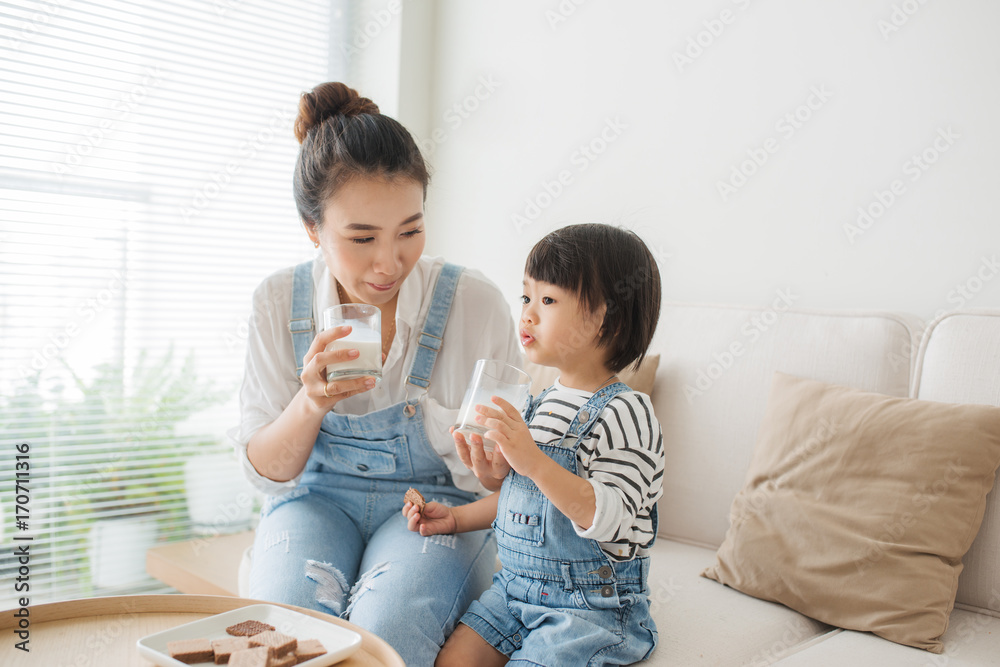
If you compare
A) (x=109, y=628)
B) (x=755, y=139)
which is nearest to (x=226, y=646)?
(x=109, y=628)

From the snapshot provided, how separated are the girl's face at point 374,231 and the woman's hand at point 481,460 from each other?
0.38 meters

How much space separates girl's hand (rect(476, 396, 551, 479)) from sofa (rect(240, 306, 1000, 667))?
40 centimetres

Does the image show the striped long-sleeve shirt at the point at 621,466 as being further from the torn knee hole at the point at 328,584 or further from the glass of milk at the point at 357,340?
the torn knee hole at the point at 328,584

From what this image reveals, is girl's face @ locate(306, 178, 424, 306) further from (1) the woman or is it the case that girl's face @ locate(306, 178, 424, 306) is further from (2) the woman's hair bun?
(2) the woman's hair bun

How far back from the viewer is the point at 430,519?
4.49ft

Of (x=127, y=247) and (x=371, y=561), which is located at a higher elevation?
(x=127, y=247)

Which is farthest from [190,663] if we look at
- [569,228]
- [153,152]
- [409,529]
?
[153,152]

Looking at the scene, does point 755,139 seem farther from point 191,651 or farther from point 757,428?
point 191,651

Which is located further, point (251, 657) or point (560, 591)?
point (560, 591)

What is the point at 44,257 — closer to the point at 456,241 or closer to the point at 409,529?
the point at 456,241

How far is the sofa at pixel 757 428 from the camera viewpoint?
126 centimetres

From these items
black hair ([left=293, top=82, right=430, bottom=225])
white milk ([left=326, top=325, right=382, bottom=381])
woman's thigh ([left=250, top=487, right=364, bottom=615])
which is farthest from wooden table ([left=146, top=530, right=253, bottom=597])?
black hair ([left=293, top=82, right=430, bottom=225])

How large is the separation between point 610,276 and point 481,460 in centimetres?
37

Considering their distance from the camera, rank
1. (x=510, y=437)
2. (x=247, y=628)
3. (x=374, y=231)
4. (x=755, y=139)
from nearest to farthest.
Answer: (x=247, y=628) < (x=510, y=437) < (x=374, y=231) < (x=755, y=139)
